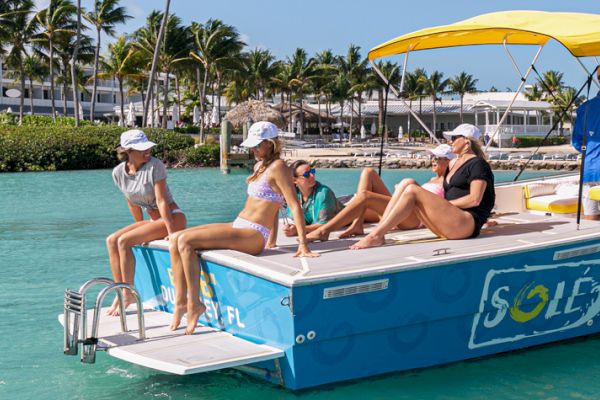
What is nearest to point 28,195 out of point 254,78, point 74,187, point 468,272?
point 74,187

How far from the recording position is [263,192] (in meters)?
5.63

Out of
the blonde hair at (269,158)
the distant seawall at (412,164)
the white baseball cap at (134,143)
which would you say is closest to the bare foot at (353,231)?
the blonde hair at (269,158)

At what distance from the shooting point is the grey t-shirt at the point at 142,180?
20.1 ft

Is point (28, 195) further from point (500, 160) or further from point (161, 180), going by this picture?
point (500, 160)

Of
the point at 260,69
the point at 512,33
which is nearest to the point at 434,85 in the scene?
the point at 260,69

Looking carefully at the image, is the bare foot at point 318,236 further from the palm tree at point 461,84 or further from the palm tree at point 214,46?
the palm tree at point 461,84

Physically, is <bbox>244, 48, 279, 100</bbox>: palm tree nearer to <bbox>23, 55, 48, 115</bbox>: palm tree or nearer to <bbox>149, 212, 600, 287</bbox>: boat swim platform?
<bbox>23, 55, 48, 115</bbox>: palm tree

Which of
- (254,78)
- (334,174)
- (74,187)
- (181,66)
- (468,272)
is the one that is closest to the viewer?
(468,272)

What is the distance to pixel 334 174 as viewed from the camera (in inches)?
1537

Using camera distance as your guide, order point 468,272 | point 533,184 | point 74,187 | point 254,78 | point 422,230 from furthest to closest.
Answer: point 254,78, point 74,187, point 533,184, point 422,230, point 468,272

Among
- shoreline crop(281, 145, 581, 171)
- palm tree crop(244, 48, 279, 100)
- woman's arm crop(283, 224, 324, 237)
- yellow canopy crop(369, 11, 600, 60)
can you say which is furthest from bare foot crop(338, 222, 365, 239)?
palm tree crop(244, 48, 279, 100)

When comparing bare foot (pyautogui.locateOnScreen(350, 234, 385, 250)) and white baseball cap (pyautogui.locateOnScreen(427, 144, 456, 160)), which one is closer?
bare foot (pyautogui.locateOnScreen(350, 234, 385, 250))

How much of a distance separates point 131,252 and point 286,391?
5.26ft

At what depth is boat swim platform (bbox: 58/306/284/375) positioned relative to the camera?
485cm
